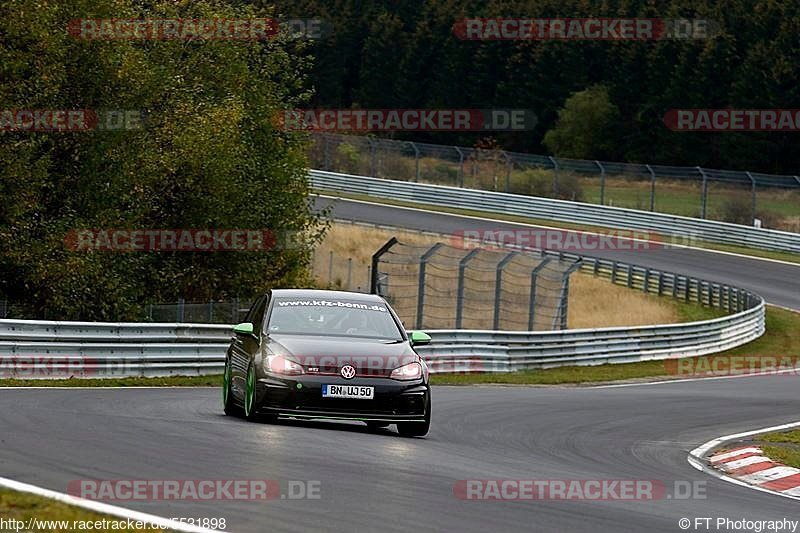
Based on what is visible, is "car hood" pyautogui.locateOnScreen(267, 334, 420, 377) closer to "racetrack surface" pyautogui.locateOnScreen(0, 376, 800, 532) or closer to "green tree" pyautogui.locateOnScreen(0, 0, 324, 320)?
"racetrack surface" pyautogui.locateOnScreen(0, 376, 800, 532)

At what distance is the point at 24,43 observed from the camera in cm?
2473

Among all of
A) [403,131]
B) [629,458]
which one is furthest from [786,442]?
[403,131]

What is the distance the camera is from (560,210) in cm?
5372

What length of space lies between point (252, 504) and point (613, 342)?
21183 mm

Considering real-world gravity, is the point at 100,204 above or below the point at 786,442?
above

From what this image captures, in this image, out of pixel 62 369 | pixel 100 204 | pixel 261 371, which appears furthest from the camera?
pixel 100 204

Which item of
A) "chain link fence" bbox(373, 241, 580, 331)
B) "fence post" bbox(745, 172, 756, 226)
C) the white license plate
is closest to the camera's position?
the white license plate

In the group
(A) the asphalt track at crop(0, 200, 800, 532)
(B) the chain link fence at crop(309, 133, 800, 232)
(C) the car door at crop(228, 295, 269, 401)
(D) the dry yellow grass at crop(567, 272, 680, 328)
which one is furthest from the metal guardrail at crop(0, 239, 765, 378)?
(B) the chain link fence at crop(309, 133, 800, 232)

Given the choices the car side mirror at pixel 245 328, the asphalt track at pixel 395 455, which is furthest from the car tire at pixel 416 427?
the car side mirror at pixel 245 328

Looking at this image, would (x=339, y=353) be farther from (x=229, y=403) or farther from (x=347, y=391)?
(x=229, y=403)

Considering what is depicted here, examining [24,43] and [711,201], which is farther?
[711,201]

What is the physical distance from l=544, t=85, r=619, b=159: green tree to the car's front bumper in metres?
71.3

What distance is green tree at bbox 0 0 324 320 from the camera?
2458 centimetres

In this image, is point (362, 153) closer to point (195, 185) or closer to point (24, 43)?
point (195, 185)
